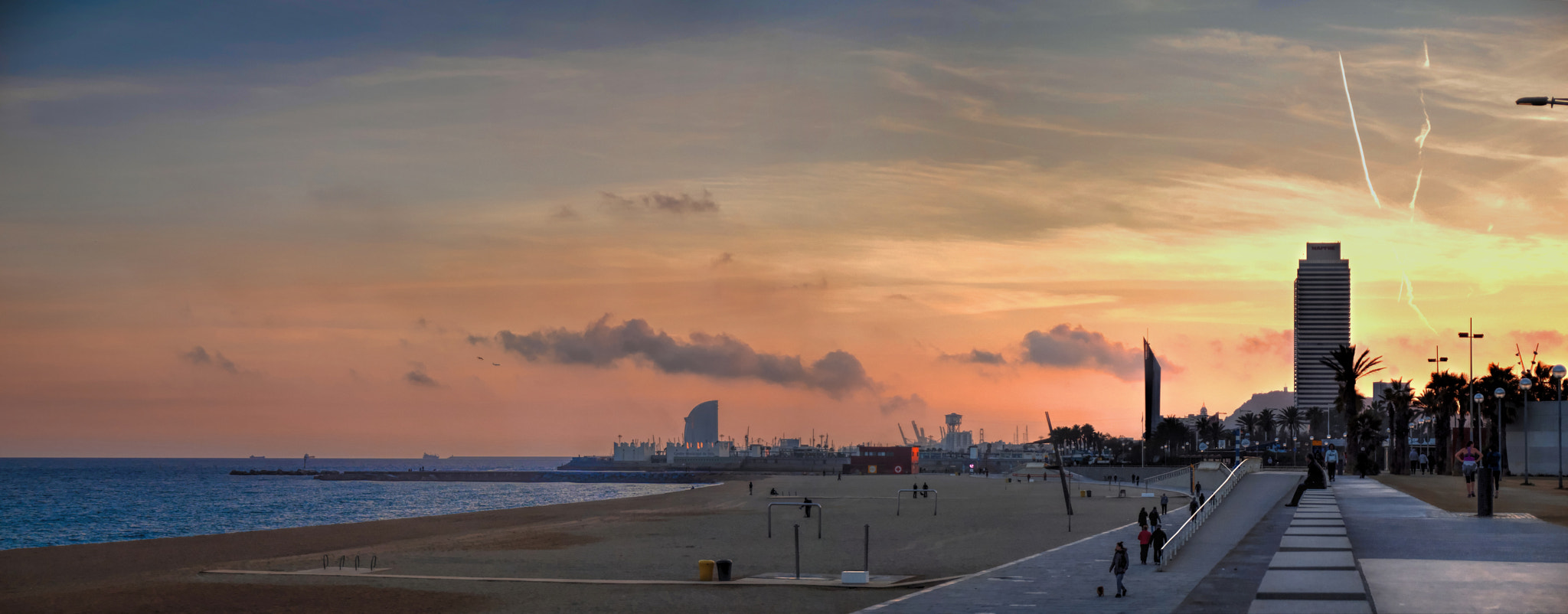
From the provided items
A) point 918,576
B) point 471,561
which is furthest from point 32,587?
point 918,576

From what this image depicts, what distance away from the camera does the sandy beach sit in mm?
28703

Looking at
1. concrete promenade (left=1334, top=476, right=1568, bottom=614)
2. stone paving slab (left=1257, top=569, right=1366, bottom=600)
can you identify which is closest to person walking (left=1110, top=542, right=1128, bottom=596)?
stone paving slab (left=1257, top=569, right=1366, bottom=600)

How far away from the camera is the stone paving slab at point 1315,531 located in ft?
94.6

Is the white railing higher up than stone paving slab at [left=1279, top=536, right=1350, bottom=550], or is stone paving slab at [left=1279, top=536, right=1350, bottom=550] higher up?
stone paving slab at [left=1279, top=536, right=1350, bottom=550]

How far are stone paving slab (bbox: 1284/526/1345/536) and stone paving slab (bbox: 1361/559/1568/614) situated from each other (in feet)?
22.1

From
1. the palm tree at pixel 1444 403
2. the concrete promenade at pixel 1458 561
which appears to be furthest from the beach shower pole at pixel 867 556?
the palm tree at pixel 1444 403

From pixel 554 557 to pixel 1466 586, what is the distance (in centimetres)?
3171

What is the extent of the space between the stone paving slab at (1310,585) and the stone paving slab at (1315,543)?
158 inches

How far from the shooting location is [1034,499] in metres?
83.1

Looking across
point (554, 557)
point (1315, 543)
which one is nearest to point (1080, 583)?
point (1315, 543)

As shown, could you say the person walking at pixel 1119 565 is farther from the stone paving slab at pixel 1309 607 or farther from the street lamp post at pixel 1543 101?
the street lamp post at pixel 1543 101

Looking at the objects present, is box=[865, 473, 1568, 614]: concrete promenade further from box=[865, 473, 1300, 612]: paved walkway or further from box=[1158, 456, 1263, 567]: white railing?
box=[1158, 456, 1263, 567]: white railing

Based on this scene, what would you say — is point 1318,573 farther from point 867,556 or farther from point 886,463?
point 886,463

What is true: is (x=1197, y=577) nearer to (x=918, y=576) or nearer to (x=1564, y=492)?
(x=918, y=576)
